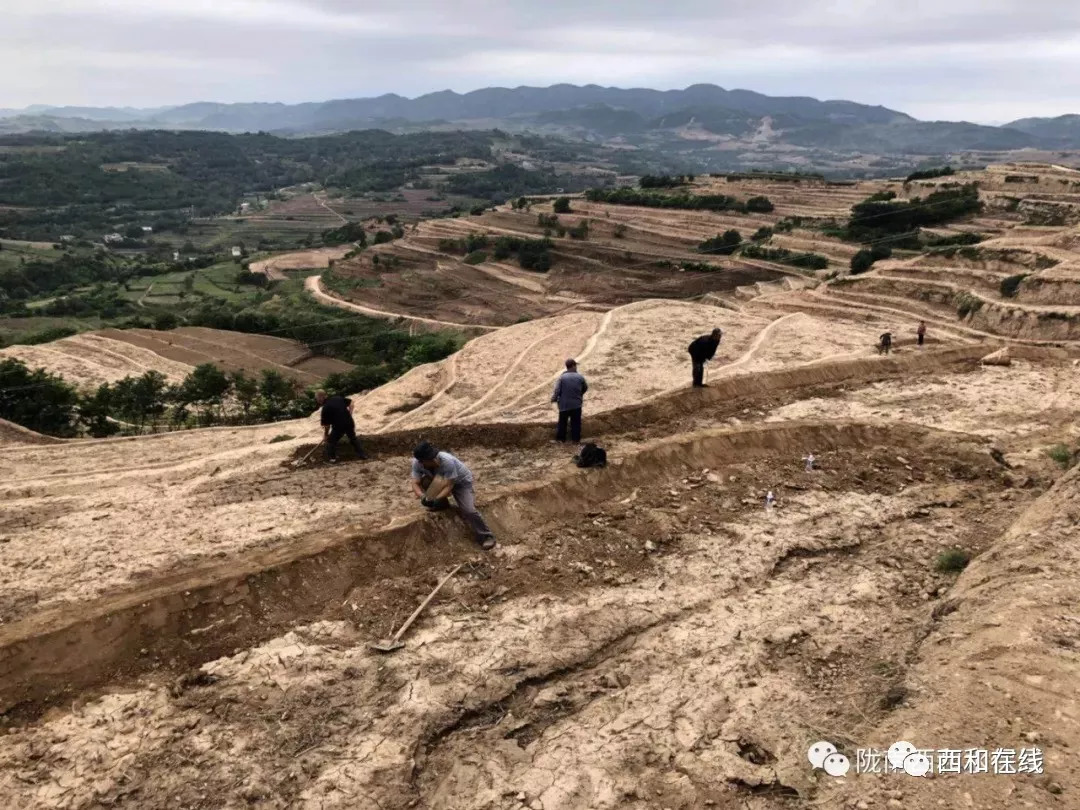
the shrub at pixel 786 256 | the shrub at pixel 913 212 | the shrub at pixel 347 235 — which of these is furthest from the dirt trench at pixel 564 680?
the shrub at pixel 347 235

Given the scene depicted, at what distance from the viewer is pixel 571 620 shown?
754 centimetres

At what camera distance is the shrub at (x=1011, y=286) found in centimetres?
2727

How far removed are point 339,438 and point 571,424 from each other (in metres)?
3.88

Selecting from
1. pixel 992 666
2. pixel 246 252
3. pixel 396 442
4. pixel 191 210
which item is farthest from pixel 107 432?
pixel 191 210

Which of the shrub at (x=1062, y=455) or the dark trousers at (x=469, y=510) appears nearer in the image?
the dark trousers at (x=469, y=510)

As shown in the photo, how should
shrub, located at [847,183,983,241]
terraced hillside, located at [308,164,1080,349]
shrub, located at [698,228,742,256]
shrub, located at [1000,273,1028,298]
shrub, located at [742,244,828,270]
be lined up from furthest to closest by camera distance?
shrub, located at [698,228,742,256] → shrub, located at [742,244,828,270] → shrub, located at [847,183,983,241] → terraced hillside, located at [308,164,1080,349] → shrub, located at [1000,273,1028,298]

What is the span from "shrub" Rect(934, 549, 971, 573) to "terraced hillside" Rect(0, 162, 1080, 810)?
0.03 metres

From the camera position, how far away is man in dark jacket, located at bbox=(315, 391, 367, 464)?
37.8ft

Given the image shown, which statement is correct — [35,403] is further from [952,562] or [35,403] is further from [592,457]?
[952,562]

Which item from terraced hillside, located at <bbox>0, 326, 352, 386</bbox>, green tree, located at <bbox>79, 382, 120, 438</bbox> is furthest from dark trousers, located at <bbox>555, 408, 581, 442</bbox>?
terraced hillside, located at <bbox>0, 326, 352, 386</bbox>

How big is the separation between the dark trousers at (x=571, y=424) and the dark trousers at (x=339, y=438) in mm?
3376

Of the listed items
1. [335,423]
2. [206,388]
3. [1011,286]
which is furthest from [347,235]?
[335,423]

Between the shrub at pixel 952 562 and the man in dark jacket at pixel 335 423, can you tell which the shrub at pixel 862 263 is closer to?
the shrub at pixel 952 562

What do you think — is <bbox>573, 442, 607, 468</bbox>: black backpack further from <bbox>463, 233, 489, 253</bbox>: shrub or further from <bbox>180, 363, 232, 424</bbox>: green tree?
<bbox>463, 233, 489, 253</bbox>: shrub
